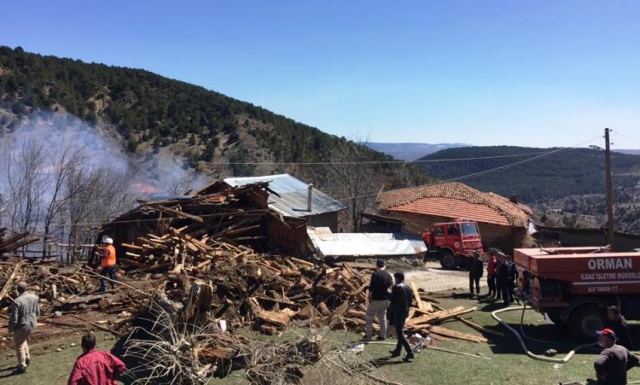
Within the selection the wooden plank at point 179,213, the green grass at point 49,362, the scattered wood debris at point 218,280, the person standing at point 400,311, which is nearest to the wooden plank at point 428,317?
the scattered wood debris at point 218,280

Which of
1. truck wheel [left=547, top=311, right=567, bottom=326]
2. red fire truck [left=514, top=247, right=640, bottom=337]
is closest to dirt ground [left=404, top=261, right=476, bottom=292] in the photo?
truck wheel [left=547, top=311, right=567, bottom=326]

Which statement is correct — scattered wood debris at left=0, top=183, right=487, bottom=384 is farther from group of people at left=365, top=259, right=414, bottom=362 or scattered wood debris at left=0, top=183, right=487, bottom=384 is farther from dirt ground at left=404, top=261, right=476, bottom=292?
dirt ground at left=404, top=261, right=476, bottom=292

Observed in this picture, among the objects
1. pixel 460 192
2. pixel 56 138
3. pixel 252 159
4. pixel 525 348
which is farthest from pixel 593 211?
pixel 525 348

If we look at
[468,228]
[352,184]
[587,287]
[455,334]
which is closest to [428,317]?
[455,334]

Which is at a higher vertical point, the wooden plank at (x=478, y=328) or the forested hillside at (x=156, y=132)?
the forested hillside at (x=156, y=132)

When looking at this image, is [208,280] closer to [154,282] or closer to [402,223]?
[154,282]

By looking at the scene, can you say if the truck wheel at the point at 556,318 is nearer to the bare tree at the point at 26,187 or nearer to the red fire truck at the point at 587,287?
the red fire truck at the point at 587,287

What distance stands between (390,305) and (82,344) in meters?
6.06

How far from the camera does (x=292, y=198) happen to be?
27906 millimetres

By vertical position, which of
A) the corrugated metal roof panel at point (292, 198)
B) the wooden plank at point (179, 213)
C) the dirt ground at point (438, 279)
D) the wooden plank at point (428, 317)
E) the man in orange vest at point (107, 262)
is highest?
the corrugated metal roof panel at point (292, 198)

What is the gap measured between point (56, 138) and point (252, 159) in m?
18.9

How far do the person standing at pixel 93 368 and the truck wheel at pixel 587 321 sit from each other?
10.1 m

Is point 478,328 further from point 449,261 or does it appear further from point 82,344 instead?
point 449,261

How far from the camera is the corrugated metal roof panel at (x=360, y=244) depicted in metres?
24.1
